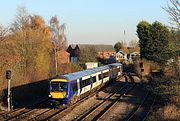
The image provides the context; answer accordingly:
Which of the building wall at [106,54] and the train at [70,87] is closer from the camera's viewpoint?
the train at [70,87]

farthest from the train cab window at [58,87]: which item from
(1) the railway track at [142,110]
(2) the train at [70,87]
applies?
(1) the railway track at [142,110]

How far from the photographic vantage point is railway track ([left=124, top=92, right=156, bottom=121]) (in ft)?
74.9

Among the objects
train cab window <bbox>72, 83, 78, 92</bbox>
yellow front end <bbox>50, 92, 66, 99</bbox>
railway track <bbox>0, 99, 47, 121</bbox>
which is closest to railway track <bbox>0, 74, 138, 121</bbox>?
railway track <bbox>0, 99, 47, 121</bbox>

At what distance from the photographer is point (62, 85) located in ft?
85.6

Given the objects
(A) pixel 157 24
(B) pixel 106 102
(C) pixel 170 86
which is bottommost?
(B) pixel 106 102

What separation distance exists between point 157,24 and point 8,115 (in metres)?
45.0

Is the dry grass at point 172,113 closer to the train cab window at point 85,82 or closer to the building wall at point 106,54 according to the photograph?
the train cab window at point 85,82

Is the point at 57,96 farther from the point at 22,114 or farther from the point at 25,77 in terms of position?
the point at 25,77

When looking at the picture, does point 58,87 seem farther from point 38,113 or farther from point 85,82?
point 85,82

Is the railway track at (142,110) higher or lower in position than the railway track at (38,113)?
lower

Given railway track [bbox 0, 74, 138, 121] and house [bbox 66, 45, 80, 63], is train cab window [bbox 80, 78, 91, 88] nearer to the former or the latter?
railway track [bbox 0, 74, 138, 121]

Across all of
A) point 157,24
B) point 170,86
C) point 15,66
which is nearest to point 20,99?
point 15,66

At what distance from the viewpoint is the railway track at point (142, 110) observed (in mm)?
22836

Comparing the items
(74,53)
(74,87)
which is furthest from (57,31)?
(74,87)
